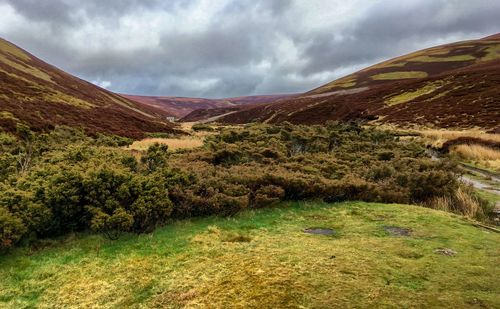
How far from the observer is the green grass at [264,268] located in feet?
16.9

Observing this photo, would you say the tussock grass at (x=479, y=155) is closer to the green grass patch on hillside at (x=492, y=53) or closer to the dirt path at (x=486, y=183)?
the dirt path at (x=486, y=183)

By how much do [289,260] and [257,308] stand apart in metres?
1.49

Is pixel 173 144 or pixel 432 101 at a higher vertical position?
pixel 173 144

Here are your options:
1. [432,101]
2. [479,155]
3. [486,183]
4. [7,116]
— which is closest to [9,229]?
[486,183]

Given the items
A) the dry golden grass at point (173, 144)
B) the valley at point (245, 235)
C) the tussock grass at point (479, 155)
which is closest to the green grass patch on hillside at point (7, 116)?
the dry golden grass at point (173, 144)

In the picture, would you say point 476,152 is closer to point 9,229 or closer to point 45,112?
point 9,229

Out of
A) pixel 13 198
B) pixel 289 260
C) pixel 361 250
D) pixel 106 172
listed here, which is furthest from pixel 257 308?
pixel 13 198

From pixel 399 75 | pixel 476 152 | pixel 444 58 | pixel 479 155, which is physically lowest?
pixel 479 155

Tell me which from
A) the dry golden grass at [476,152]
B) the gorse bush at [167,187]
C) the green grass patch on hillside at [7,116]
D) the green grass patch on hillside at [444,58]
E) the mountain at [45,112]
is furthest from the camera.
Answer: the green grass patch on hillside at [444,58]

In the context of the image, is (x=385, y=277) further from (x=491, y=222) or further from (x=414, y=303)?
(x=491, y=222)

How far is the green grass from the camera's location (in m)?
5.16

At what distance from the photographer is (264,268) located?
19.9 ft

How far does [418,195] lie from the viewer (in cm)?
1221

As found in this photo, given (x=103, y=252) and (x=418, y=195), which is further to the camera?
(x=418, y=195)
